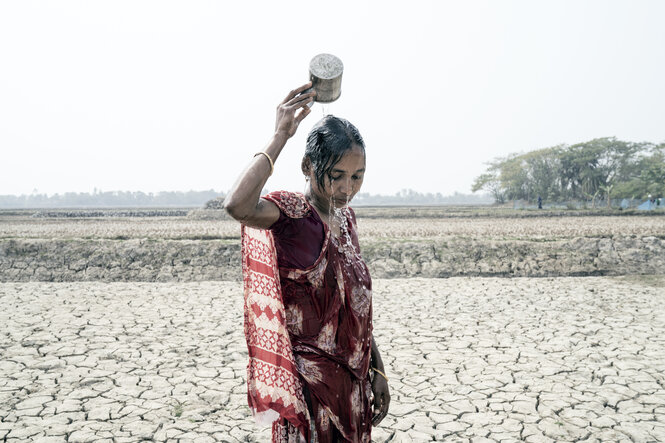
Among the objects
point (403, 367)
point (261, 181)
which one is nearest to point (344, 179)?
point (261, 181)

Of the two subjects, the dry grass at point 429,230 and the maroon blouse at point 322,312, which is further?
the dry grass at point 429,230

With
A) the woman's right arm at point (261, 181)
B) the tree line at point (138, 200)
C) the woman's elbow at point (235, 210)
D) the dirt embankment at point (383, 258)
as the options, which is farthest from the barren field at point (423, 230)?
the tree line at point (138, 200)

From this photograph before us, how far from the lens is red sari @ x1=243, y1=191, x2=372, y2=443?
4.16ft

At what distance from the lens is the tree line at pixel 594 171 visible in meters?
40.2

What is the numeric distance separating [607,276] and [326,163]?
375 inches

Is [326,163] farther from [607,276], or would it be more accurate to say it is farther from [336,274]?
[607,276]

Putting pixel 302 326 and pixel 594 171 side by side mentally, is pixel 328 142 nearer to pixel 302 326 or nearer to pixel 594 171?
pixel 302 326

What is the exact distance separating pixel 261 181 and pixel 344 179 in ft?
0.88

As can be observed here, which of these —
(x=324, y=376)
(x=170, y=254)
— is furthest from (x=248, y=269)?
(x=170, y=254)

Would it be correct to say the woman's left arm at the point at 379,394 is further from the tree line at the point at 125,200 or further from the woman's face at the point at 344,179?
the tree line at the point at 125,200

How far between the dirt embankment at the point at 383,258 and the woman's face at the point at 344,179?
8.17m

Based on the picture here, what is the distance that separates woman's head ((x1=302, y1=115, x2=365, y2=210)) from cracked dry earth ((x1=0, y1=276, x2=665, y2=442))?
7.61 ft

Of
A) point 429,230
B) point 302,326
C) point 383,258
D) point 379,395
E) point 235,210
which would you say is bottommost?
point 383,258

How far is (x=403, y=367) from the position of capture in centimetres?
438
